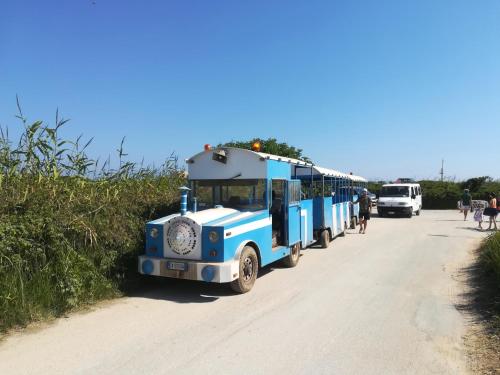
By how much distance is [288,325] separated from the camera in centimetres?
545

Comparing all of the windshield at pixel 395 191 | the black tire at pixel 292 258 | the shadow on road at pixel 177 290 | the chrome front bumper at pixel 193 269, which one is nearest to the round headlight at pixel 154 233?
the chrome front bumper at pixel 193 269

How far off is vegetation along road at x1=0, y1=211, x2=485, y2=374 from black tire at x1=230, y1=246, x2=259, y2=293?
0.18 metres

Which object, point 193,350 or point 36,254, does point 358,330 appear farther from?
point 36,254

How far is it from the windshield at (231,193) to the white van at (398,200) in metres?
18.5

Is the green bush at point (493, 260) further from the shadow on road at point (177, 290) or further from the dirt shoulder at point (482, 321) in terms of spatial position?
the shadow on road at point (177, 290)

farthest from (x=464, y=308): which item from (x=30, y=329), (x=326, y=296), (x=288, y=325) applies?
(x=30, y=329)

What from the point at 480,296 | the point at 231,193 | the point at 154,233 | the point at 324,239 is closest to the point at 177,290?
the point at 154,233

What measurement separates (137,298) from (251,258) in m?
2.05

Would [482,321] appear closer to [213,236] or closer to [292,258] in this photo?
[213,236]

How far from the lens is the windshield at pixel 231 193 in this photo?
807 cm

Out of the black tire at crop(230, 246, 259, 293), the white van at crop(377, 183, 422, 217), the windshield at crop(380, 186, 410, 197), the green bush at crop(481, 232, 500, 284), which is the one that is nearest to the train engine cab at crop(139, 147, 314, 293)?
the black tire at crop(230, 246, 259, 293)

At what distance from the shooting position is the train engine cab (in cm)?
662

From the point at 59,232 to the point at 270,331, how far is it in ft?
11.2

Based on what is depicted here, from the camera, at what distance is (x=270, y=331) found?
17.2ft
